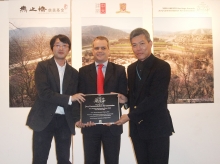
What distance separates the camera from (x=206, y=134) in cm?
389

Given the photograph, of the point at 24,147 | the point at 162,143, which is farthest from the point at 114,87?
the point at 24,147

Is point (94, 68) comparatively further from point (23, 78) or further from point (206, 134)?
point (206, 134)

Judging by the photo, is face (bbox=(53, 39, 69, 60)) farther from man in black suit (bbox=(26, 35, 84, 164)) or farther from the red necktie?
the red necktie

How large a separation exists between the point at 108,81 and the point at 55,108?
655mm

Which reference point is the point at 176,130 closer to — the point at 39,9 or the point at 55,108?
the point at 55,108

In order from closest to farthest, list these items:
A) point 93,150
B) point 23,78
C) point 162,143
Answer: point 162,143, point 93,150, point 23,78

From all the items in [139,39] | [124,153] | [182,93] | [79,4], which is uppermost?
[79,4]

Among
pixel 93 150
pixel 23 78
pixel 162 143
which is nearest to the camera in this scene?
pixel 162 143

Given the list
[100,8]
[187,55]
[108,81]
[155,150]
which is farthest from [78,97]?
[187,55]

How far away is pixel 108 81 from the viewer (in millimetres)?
2654

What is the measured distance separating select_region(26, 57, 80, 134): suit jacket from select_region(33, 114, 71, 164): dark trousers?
7 centimetres

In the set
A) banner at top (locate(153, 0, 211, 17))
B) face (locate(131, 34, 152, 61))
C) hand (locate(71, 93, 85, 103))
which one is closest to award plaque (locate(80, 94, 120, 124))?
hand (locate(71, 93, 85, 103))

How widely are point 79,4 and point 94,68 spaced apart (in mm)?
1549

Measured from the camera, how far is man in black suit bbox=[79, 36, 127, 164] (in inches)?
102
